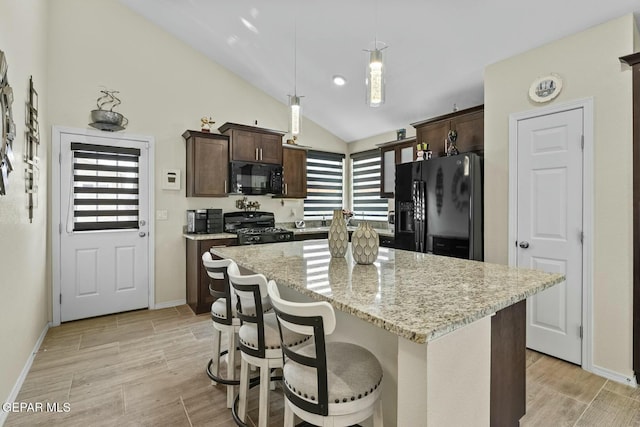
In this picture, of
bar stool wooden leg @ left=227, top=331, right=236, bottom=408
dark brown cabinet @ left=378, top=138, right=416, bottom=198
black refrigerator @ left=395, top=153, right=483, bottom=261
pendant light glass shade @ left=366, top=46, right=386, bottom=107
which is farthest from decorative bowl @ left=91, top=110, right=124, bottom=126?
dark brown cabinet @ left=378, top=138, right=416, bottom=198

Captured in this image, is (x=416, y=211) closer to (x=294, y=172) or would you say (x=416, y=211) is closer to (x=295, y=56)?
(x=294, y=172)

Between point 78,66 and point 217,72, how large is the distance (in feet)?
5.19

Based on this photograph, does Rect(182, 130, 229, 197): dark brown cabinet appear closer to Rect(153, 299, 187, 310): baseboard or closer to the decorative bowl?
the decorative bowl

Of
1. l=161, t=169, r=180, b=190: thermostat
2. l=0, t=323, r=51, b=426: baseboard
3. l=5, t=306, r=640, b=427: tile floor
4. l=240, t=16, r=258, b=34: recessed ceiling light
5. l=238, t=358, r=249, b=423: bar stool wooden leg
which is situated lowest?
l=5, t=306, r=640, b=427: tile floor

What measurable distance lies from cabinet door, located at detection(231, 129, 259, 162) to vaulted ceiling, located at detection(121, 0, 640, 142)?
921mm

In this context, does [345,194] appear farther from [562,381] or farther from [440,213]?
[562,381]

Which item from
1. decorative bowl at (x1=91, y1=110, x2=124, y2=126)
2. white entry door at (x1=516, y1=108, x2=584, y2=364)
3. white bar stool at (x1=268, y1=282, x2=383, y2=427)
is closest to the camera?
white bar stool at (x1=268, y1=282, x2=383, y2=427)

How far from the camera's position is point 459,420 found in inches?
43.7

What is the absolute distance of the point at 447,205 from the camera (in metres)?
3.26

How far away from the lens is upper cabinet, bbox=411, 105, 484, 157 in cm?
336

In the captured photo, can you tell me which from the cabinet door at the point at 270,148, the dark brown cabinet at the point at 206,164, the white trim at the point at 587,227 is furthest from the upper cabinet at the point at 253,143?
the white trim at the point at 587,227

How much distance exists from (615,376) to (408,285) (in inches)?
87.1

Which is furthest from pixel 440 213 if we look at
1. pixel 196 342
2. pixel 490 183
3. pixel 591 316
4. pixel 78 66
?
pixel 78 66

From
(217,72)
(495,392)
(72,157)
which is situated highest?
(217,72)
